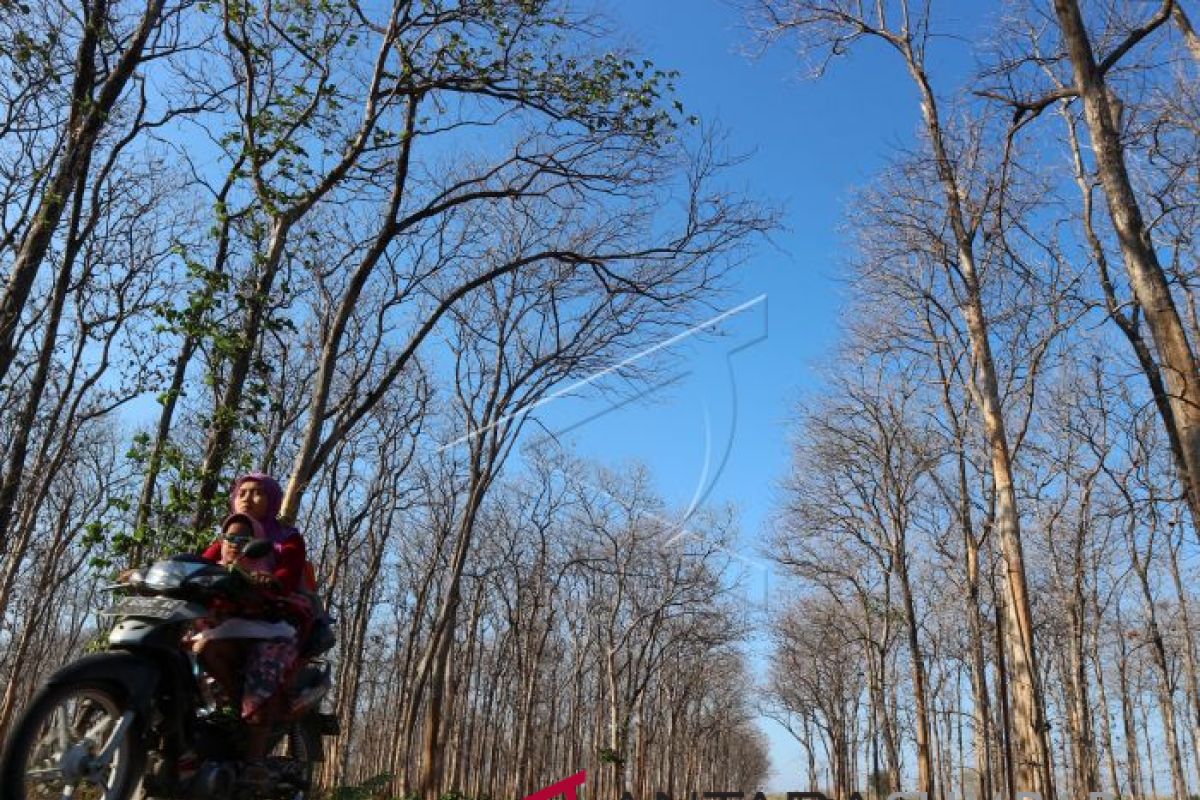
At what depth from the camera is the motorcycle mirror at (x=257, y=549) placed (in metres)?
3.30

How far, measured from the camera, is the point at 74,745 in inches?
111

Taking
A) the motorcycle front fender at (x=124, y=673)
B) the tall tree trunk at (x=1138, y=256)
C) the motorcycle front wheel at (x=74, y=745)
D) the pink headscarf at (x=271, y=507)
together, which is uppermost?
the tall tree trunk at (x=1138, y=256)

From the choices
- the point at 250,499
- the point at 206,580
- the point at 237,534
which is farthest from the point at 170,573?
the point at 250,499

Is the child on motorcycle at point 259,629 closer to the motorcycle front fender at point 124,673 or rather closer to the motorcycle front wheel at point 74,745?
the motorcycle front fender at point 124,673

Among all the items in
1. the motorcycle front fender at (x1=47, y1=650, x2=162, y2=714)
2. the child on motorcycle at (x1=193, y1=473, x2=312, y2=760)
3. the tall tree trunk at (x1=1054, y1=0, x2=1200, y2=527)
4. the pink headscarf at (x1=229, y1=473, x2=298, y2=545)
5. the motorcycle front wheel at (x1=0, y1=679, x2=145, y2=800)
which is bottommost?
the motorcycle front wheel at (x1=0, y1=679, x2=145, y2=800)

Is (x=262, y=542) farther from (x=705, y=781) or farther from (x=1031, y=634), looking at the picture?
(x=705, y=781)

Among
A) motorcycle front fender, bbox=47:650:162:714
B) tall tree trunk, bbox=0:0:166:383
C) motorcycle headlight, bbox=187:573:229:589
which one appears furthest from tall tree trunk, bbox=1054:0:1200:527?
tall tree trunk, bbox=0:0:166:383

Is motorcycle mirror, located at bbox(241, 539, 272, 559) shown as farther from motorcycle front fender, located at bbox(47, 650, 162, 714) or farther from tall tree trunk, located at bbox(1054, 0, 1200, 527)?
tall tree trunk, located at bbox(1054, 0, 1200, 527)

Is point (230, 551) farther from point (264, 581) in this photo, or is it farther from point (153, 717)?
point (153, 717)

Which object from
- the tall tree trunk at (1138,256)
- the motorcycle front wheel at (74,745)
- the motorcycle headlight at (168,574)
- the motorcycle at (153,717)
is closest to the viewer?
the motorcycle front wheel at (74,745)

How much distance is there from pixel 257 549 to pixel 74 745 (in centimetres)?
86

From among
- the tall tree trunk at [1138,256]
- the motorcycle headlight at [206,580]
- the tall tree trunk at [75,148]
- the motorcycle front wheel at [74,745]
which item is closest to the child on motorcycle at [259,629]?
the motorcycle headlight at [206,580]

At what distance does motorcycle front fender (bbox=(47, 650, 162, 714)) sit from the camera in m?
2.80

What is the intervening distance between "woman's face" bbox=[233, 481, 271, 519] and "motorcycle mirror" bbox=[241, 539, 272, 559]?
554 mm
